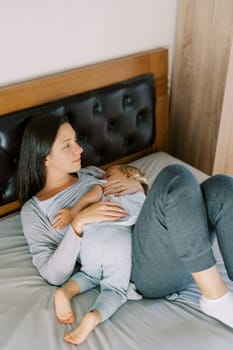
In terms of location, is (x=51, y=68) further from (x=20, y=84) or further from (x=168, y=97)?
(x=168, y=97)

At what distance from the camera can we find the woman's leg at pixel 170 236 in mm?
1087

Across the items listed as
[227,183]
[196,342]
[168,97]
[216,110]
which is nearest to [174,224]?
[227,183]

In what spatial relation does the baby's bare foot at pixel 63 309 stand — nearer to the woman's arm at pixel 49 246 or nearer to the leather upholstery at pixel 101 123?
the woman's arm at pixel 49 246

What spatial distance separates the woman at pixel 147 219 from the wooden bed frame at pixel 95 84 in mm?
128

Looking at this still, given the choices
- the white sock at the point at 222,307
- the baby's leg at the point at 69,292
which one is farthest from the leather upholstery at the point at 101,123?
the white sock at the point at 222,307

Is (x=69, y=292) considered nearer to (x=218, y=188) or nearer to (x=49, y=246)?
(x=49, y=246)

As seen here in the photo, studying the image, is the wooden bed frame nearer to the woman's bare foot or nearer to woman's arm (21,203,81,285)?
woman's arm (21,203,81,285)

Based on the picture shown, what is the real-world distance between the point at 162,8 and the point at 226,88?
409 millimetres

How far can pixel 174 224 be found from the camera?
1.10 metres

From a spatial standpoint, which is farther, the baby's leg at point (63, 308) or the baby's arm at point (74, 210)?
the baby's arm at point (74, 210)

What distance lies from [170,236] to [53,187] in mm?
474

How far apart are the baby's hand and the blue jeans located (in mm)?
209

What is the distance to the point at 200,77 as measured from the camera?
186cm

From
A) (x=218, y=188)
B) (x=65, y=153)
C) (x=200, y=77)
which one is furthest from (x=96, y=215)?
(x=200, y=77)
